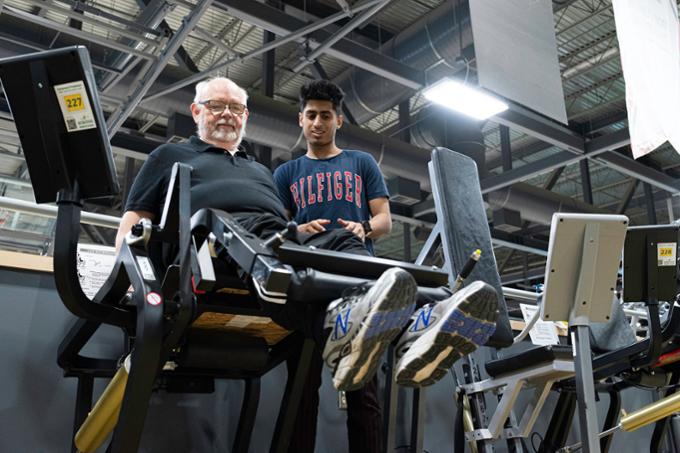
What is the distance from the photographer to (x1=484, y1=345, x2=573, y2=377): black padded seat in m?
2.07

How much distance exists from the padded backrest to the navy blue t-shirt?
1.01 ft

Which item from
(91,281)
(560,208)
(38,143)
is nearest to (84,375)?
(91,281)

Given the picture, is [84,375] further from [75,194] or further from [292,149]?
[292,149]

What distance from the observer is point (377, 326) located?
114 centimetres

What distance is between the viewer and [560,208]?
773 cm

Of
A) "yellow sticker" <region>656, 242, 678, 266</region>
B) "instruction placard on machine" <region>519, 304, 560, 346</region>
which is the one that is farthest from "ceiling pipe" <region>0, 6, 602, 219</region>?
"yellow sticker" <region>656, 242, 678, 266</region>

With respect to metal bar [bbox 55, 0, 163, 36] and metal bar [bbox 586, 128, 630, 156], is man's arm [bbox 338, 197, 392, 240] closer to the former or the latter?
metal bar [bbox 55, 0, 163, 36]

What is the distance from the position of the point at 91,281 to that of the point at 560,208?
6.70 m

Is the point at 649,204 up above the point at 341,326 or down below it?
above

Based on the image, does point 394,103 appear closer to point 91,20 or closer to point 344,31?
point 344,31

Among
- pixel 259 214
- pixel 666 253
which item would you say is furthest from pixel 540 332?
pixel 259 214

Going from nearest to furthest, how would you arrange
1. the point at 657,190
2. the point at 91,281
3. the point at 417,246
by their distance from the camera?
the point at 91,281
the point at 657,190
the point at 417,246

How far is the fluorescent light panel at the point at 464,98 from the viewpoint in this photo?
4.79 metres

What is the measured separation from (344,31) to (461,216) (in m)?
2.81
